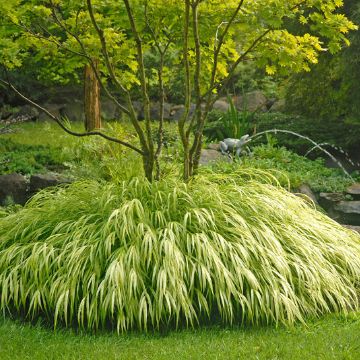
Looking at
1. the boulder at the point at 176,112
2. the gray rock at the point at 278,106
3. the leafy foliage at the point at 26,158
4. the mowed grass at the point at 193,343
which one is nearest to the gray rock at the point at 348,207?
the leafy foliage at the point at 26,158

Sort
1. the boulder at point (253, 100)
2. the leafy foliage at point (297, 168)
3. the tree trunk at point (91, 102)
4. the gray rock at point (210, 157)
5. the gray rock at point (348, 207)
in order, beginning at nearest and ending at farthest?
the gray rock at point (348, 207), the leafy foliage at point (297, 168), the gray rock at point (210, 157), the tree trunk at point (91, 102), the boulder at point (253, 100)

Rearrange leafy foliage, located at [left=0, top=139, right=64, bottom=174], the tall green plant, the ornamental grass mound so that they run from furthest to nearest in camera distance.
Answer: leafy foliage, located at [left=0, top=139, right=64, bottom=174] < the tall green plant < the ornamental grass mound

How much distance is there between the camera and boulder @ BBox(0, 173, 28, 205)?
892 cm

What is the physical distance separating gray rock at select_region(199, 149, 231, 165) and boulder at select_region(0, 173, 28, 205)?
9.36 feet

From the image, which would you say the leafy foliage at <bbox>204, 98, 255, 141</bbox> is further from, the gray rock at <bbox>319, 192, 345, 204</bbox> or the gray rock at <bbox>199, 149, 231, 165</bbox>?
the gray rock at <bbox>319, 192, 345, 204</bbox>

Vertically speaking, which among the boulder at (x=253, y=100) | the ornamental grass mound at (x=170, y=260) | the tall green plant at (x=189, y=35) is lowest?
the boulder at (x=253, y=100)

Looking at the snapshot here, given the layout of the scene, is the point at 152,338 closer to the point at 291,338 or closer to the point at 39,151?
the point at 291,338

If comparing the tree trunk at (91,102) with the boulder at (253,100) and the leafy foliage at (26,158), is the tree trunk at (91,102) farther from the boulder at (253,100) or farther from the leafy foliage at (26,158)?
the boulder at (253,100)

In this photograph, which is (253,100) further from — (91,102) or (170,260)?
(170,260)

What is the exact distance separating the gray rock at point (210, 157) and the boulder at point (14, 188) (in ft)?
9.36

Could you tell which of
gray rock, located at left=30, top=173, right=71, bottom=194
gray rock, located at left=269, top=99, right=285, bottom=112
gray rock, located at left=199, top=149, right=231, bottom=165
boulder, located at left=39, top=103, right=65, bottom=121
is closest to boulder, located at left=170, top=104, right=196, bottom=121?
gray rock, located at left=269, top=99, right=285, bottom=112

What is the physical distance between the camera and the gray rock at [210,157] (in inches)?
413

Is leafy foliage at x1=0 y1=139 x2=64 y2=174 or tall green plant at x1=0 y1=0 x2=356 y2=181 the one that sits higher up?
tall green plant at x1=0 y1=0 x2=356 y2=181

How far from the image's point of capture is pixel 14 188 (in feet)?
29.6
